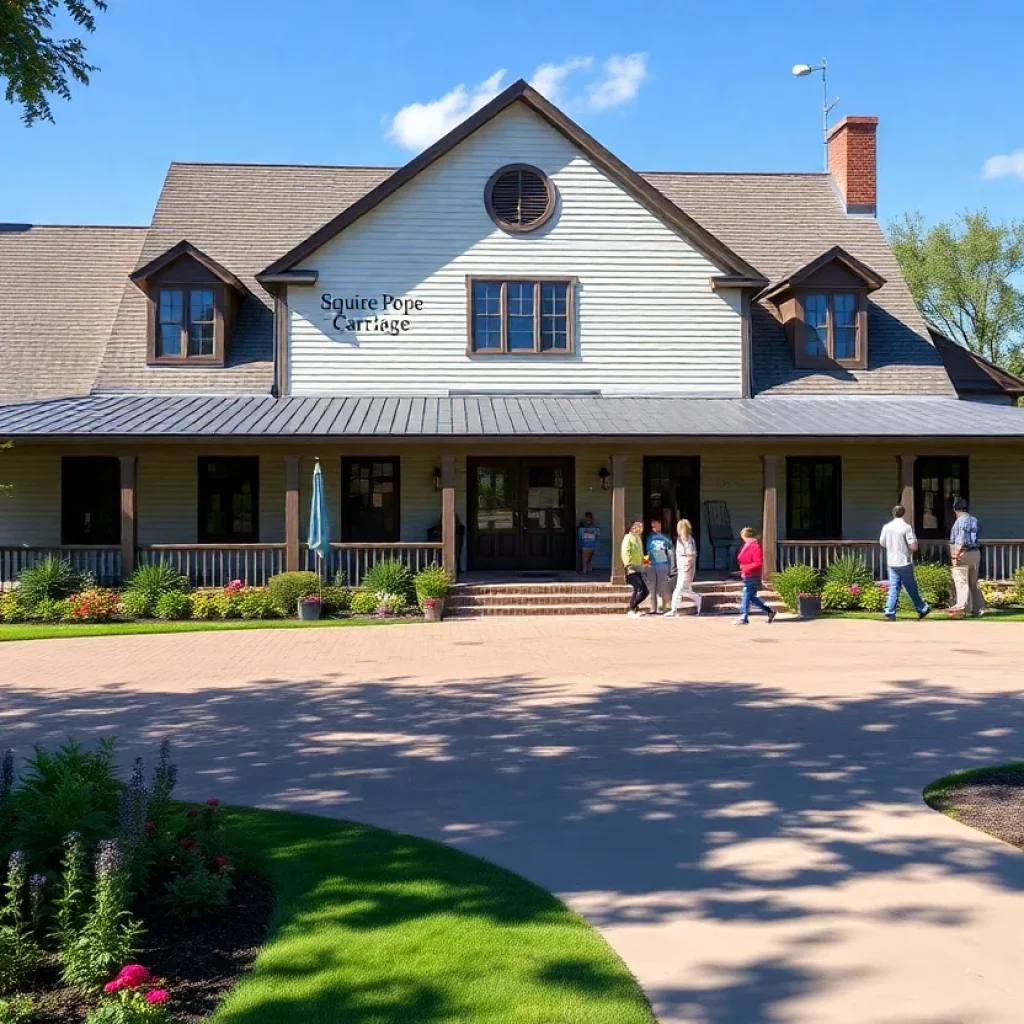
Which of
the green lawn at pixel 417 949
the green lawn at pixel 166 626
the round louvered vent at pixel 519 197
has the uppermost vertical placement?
the round louvered vent at pixel 519 197

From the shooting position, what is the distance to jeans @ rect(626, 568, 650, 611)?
18.2m

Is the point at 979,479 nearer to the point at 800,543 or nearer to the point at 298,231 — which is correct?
the point at 800,543

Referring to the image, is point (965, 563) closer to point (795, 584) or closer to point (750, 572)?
point (795, 584)

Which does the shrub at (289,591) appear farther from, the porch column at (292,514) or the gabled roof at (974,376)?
the gabled roof at (974,376)

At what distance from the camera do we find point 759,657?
1330cm

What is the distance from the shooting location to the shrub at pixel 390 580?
18.2m

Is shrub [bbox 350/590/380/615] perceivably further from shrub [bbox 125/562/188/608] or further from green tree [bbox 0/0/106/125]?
green tree [bbox 0/0/106/125]

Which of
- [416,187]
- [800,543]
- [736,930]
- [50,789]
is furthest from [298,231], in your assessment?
[736,930]

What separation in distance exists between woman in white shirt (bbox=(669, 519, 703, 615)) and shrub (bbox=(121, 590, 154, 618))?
963 centimetres

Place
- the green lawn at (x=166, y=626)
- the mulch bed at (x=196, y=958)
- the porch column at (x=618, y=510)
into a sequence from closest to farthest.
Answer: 1. the mulch bed at (x=196, y=958)
2. the green lawn at (x=166, y=626)
3. the porch column at (x=618, y=510)

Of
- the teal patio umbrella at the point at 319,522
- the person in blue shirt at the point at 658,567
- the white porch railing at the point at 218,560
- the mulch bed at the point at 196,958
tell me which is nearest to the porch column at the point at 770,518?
the person in blue shirt at the point at 658,567

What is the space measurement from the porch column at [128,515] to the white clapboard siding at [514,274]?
3.99 m

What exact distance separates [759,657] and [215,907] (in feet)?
31.6

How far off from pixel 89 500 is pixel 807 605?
15.2 meters
